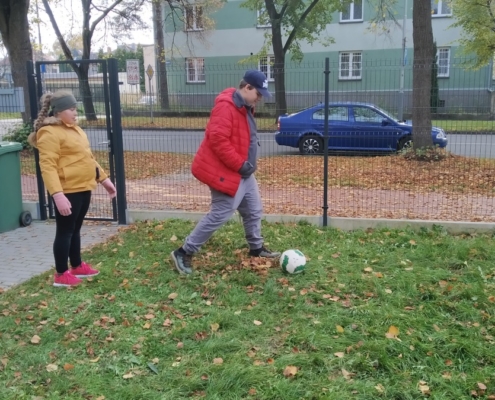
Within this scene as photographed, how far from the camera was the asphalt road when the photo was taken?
7.57 meters

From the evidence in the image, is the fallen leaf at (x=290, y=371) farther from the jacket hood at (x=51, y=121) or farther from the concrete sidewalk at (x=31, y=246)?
the concrete sidewalk at (x=31, y=246)

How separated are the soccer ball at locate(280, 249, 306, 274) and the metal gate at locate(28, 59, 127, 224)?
296cm

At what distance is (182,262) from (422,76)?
5.94m

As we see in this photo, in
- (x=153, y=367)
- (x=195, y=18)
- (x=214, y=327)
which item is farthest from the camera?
(x=195, y=18)

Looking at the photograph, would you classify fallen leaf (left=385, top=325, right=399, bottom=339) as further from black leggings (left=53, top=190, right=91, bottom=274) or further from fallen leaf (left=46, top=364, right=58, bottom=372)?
black leggings (left=53, top=190, right=91, bottom=274)

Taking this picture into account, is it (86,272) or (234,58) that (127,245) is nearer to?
(86,272)

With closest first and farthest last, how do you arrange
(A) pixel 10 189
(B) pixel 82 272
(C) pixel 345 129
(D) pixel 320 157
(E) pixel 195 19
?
(B) pixel 82 272
(A) pixel 10 189
(C) pixel 345 129
(D) pixel 320 157
(E) pixel 195 19

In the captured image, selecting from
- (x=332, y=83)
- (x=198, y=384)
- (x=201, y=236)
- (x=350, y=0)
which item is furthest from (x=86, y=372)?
(x=350, y=0)

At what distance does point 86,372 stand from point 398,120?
817 centimetres

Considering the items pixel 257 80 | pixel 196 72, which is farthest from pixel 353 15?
pixel 257 80

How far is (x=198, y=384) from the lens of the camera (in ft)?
11.0

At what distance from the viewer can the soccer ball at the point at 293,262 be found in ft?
16.7

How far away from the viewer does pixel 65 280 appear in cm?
498

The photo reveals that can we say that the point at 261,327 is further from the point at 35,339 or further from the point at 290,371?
the point at 35,339
